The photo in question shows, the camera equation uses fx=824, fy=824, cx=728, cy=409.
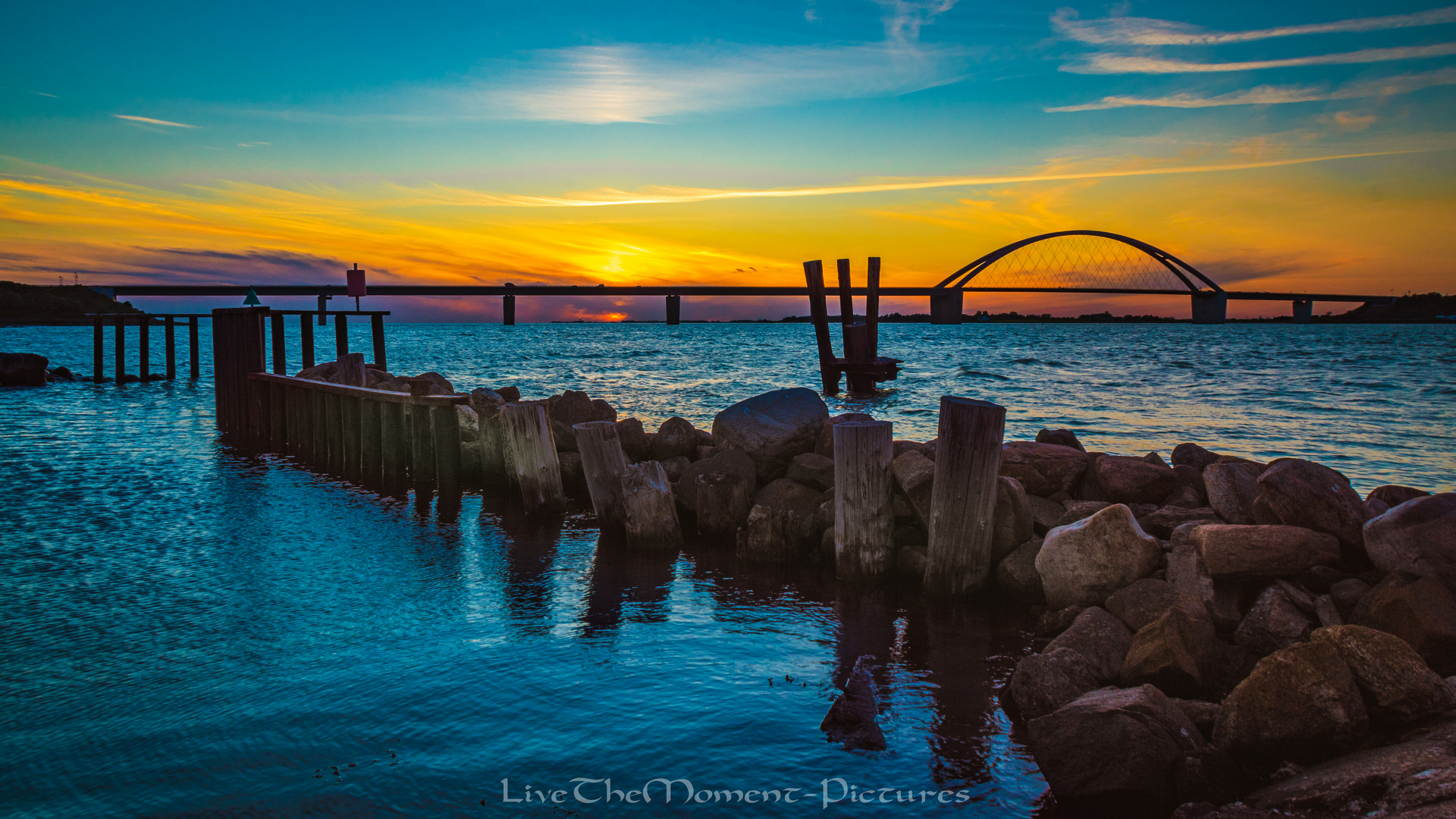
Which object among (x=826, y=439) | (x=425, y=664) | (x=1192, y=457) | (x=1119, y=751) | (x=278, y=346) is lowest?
(x=425, y=664)

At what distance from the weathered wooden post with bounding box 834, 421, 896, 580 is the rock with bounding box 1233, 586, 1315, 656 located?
9.37 feet

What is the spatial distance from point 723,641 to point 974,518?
2.41 meters

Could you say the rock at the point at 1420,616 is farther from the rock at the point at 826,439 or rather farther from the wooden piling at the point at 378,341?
the wooden piling at the point at 378,341

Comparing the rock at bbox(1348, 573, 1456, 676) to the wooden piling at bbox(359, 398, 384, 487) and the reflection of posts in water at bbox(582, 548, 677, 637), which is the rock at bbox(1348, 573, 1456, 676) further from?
the wooden piling at bbox(359, 398, 384, 487)

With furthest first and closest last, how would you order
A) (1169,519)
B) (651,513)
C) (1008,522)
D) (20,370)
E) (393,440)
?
(20,370) → (393,440) → (651,513) → (1008,522) → (1169,519)

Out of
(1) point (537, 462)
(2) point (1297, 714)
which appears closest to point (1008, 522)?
(2) point (1297, 714)

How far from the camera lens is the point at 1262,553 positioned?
5.64 metres

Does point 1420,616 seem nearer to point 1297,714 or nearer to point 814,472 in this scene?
point 1297,714

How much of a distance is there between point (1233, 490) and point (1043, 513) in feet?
5.14

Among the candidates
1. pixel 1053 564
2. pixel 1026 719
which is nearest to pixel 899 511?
pixel 1053 564

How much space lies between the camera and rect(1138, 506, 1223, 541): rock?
705cm

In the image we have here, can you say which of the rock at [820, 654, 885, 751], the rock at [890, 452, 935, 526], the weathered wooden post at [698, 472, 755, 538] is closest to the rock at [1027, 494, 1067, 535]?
the rock at [890, 452, 935, 526]

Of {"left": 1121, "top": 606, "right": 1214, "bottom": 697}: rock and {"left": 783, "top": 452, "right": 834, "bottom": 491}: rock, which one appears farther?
{"left": 783, "top": 452, "right": 834, "bottom": 491}: rock

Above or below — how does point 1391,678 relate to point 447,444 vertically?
below
